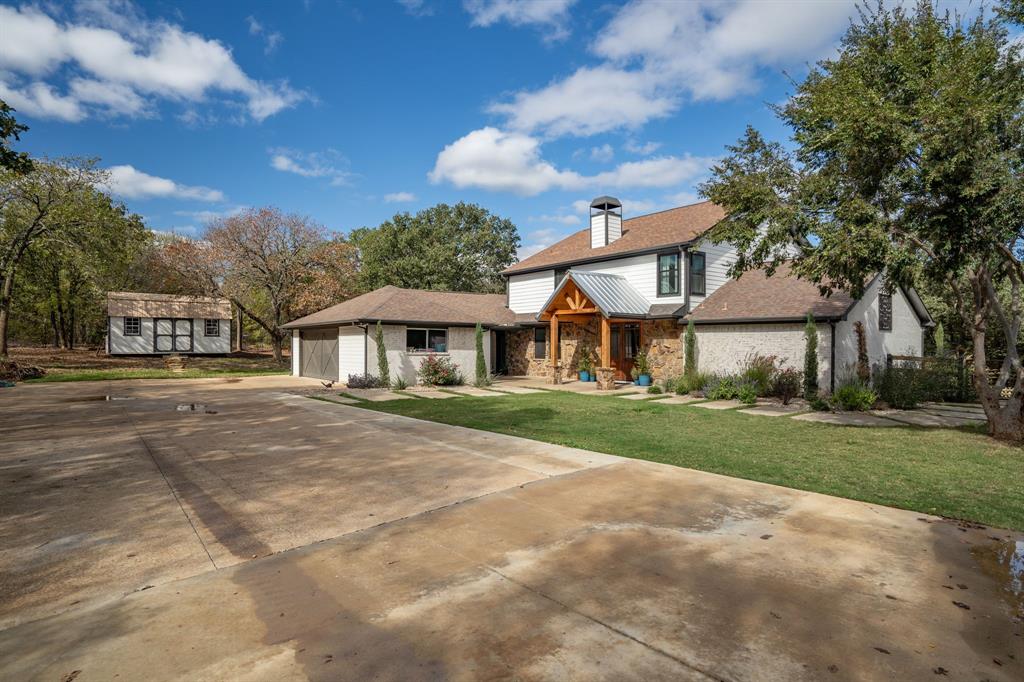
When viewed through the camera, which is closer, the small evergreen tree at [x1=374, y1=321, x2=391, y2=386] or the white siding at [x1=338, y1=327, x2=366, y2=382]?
the small evergreen tree at [x1=374, y1=321, x2=391, y2=386]

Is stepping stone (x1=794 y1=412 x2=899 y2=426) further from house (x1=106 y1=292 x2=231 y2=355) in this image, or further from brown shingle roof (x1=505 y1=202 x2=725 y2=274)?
house (x1=106 y1=292 x2=231 y2=355)

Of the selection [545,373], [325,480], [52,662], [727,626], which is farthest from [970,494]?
[545,373]

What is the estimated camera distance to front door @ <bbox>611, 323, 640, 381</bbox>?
21.2m

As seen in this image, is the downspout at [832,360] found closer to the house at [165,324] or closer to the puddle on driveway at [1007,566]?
the puddle on driveway at [1007,566]

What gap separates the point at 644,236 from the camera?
854 inches

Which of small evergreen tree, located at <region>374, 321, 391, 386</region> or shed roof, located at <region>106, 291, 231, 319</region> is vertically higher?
shed roof, located at <region>106, 291, 231, 319</region>

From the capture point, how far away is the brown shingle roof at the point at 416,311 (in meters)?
20.6

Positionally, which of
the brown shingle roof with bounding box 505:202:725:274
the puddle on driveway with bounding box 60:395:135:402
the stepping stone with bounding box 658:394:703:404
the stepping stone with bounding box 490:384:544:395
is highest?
the brown shingle roof with bounding box 505:202:725:274

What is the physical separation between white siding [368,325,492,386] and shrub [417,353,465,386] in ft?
1.44

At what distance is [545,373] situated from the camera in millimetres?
24109

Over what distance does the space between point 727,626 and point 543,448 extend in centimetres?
552

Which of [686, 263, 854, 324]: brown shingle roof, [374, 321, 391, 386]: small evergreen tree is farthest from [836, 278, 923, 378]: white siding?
[374, 321, 391, 386]: small evergreen tree

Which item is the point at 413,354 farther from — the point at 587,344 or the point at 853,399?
the point at 853,399

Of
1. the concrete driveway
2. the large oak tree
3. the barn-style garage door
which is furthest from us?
the barn-style garage door
